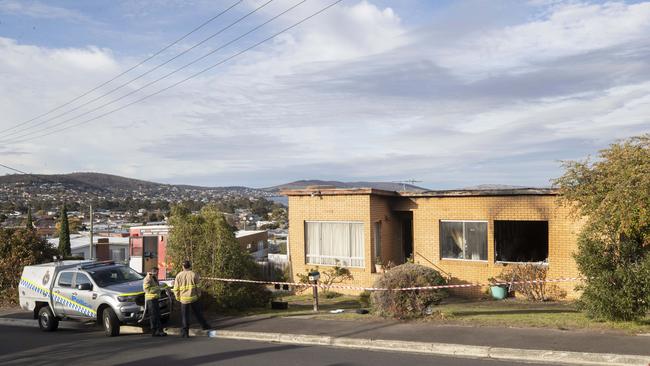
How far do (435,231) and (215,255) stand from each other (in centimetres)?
744

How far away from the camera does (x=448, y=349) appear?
987 cm

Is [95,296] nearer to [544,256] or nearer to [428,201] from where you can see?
[428,201]

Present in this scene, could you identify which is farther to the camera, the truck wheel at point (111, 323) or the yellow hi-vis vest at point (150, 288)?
the truck wheel at point (111, 323)

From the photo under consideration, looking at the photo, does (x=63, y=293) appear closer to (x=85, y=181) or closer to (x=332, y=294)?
(x=332, y=294)

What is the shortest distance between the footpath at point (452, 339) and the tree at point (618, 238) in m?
0.75

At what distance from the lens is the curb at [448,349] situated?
861cm

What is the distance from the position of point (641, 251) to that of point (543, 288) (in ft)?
20.0

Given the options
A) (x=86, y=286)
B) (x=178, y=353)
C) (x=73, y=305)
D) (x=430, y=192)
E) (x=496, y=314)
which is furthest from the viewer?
(x=430, y=192)

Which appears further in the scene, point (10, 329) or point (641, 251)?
point (10, 329)

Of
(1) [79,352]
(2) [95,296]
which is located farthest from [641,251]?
(2) [95,296]

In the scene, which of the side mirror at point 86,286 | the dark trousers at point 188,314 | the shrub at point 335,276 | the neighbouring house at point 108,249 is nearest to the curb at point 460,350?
the dark trousers at point 188,314

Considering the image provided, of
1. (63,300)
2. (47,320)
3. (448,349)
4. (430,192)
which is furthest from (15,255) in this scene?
(448,349)

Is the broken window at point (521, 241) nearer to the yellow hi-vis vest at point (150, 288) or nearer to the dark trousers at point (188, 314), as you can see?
the dark trousers at point (188, 314)

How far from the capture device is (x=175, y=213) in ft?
51.3
